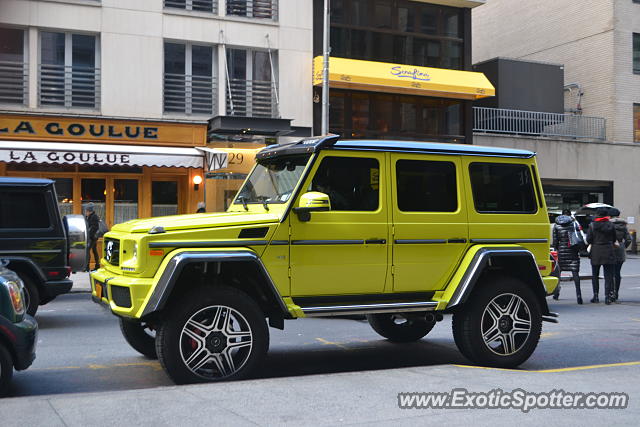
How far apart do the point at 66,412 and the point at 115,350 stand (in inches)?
152

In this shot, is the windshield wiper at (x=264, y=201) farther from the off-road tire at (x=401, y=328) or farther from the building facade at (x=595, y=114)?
the building facade at (x=595, y=114)

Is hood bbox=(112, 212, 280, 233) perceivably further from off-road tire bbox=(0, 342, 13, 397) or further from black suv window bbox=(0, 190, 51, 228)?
black suv window bbox=(0, 190, 51, 228)

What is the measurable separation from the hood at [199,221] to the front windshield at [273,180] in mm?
337

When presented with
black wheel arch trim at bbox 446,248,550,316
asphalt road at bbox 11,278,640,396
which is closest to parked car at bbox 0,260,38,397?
asphalt road at bbox 11,278,640,396

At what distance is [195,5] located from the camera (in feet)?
74.8

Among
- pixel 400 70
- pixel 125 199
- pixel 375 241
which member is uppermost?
pixel 400 70

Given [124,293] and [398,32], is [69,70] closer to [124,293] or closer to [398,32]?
[398,32]

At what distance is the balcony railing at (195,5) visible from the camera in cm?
2264

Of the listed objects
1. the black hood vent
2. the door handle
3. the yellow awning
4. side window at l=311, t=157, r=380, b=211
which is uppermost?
the yellow awning

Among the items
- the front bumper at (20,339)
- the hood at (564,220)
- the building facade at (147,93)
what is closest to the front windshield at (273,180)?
the front bumper at (20,339)

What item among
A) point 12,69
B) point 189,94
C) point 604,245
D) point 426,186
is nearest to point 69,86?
point 12,69

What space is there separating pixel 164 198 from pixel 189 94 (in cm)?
326

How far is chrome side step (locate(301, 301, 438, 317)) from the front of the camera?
6.98m

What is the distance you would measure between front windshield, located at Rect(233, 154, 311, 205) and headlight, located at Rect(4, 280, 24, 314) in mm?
2415
